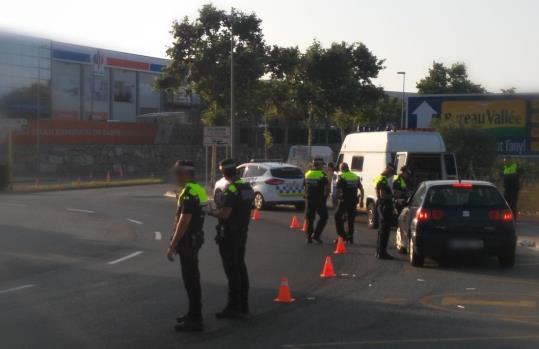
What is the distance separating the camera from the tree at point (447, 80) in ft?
203

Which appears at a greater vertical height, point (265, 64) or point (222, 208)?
point (265, 64)

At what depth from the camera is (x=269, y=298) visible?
34.6 feet

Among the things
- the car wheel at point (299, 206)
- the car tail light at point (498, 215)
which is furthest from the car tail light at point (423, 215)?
Result: the car wheel at point (299, 206)

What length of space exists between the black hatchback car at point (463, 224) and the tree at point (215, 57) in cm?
2269

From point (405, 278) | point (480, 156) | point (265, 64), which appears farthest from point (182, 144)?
point (405, 278)

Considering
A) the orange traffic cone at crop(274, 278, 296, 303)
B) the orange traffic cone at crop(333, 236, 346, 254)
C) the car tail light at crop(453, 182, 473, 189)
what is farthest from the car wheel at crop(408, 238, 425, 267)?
the orange traffic cone at crop(274, 278, 296, 303)

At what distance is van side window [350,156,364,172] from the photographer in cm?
2223

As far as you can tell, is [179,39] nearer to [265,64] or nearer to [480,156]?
[265,64]

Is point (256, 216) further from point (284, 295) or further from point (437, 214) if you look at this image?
point (284, 295)

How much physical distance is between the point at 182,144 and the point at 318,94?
1882 cm

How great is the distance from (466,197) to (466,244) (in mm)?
788

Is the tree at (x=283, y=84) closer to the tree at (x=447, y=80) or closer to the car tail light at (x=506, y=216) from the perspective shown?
the tree at (x=447, y=80)

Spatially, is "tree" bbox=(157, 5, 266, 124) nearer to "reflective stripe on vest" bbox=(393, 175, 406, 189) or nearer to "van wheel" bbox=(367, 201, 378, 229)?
"van wheel" bbox=(367, 201, 378, 229)

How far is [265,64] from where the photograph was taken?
3697 centimetres
